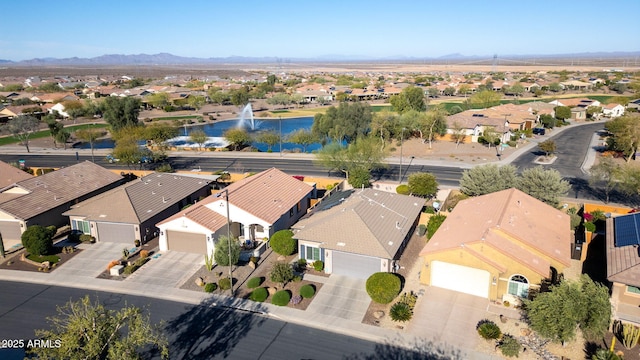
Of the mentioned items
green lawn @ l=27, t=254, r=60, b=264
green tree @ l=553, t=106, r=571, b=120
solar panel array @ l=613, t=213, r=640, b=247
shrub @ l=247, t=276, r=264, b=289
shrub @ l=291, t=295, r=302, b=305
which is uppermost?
green tree @ l=553, t=106, r=571, b=120

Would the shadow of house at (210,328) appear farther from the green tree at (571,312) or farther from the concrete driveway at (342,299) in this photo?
the green tree at (571,312)

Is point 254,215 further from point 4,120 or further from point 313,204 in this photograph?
point 4,120

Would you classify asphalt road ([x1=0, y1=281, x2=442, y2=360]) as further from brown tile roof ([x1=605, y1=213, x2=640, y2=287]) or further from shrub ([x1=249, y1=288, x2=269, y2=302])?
brown tile roof ([x1=605, y1=213, x2=640, y2=287])

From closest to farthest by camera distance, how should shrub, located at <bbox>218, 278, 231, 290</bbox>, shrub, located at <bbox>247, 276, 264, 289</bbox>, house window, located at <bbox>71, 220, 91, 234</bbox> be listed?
shrub, located at <bbox>218, 278, 231, 290</bbox> < shrub, located at <bbox>247, 276, 264, 289</bbox> < house window, located at <bbox>71, 220, 91, 234</bbox>

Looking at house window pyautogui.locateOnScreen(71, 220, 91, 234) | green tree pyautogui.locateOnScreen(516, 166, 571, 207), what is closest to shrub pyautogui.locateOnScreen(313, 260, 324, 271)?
house window pyautogui.locateOnScreen(71, 220, 91, 234)

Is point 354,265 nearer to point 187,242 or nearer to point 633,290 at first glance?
point 187,242
